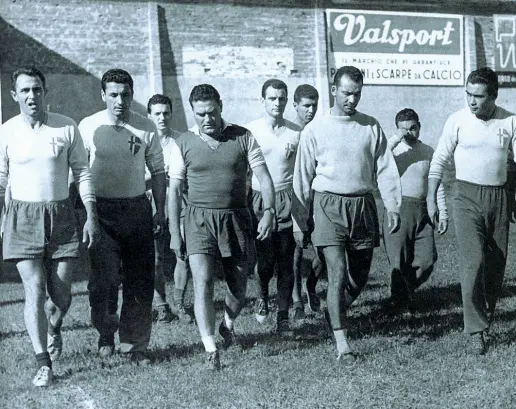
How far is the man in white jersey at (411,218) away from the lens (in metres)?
8.26

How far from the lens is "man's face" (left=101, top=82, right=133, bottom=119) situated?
6.19 metres

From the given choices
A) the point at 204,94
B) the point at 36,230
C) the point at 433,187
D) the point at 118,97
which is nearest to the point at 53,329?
the point at 36,230

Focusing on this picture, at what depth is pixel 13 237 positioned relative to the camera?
5789 millimetres

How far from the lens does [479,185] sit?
6.60 m

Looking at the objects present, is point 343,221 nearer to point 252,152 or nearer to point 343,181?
point 343,181

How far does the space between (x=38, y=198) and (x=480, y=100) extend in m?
3.51

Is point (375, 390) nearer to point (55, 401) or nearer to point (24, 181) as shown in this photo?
point (55, 401)

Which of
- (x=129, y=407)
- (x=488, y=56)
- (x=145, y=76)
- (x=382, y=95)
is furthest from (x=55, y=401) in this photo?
(x=488, y=56)

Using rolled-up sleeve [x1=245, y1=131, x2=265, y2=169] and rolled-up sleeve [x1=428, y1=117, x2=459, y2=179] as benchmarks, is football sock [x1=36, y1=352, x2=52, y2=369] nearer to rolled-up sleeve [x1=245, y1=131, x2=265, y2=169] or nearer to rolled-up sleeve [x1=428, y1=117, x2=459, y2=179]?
rolled-up sleeve [x1=245, y1=131, x2=265, y2=169]

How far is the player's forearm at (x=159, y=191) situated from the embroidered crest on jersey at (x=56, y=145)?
96cm

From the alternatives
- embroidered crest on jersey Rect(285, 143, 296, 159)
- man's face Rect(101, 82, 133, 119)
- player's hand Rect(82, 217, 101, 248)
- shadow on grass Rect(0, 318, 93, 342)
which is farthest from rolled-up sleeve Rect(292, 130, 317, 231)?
shadow on grass Rect(0, 318, 93, 342)

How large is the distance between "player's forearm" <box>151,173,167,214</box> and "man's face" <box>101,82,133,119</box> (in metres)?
0.58

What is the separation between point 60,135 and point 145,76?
12.1m

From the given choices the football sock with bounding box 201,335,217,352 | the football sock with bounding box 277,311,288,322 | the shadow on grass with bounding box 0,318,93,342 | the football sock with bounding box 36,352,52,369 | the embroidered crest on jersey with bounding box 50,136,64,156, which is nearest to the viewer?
the football sock with bounding box 36,352,52,369
